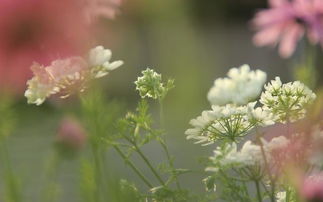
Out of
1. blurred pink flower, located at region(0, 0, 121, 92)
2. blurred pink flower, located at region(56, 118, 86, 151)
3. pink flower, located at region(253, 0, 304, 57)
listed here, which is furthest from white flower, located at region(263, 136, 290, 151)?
blurred pink flower, located at region(0, 0, 121, 92)

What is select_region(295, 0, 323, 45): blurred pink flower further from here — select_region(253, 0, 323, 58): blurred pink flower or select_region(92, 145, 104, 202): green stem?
select_region(92, 145, 104, 202): green stem

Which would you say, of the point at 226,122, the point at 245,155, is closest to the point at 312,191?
the point at 245,155

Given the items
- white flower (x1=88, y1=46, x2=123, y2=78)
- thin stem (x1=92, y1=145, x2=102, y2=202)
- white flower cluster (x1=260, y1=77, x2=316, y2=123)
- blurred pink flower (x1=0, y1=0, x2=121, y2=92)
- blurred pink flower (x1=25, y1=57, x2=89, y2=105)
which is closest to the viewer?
blurred pink flower (x1=0, y1=0, x2=121, y2=92)

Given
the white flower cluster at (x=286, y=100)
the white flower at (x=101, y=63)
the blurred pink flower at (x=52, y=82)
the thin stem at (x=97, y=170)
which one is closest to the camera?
the thin stem at (x=97, y=170)

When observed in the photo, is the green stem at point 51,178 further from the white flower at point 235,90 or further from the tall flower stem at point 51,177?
the white flower at point 235,90

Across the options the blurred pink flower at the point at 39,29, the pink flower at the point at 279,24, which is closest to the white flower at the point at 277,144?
the pink flower at the point at 279,24

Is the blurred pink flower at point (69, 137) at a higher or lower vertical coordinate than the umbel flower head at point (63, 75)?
lower
